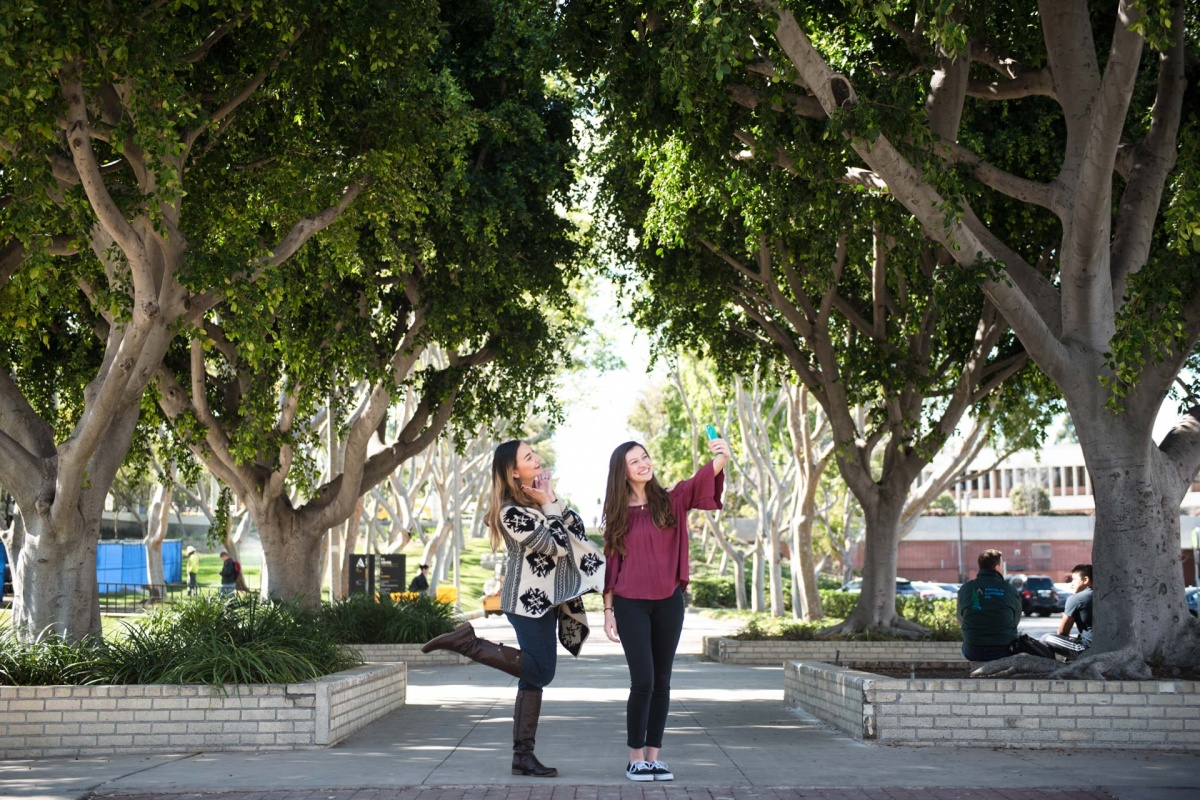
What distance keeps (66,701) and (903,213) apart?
989 centimetres

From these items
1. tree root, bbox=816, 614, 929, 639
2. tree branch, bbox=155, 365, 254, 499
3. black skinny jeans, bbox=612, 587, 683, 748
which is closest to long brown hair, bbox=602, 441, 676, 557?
black skinny jeans, bbox=612, 587, 683, 748

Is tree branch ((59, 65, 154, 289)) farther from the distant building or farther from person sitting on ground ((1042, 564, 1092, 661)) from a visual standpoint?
the distant building

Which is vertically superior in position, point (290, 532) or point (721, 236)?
point (721, 236)

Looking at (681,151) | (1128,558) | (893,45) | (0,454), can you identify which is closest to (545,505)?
(1128,558)

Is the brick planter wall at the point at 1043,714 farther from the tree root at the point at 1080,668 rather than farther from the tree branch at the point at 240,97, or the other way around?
the tree branch at the point at 240,97

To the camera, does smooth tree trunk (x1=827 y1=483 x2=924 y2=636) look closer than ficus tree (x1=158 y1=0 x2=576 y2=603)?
No

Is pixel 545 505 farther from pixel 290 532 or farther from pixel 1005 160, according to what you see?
pixel 290 532

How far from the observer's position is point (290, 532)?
19047 millimetres

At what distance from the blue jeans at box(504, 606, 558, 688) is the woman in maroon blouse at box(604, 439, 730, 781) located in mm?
377

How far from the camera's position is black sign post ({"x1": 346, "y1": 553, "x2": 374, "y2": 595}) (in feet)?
82.7

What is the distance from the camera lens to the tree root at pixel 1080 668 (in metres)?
9.27

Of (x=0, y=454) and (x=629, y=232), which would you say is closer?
(x=0, y=454)

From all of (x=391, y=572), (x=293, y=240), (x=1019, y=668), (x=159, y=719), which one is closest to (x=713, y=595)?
(x=391, y=572)

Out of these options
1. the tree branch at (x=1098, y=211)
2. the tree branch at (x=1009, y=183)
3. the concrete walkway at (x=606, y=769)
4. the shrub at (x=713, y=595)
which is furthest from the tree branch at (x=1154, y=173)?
the shrub at (x=713, y=595)
